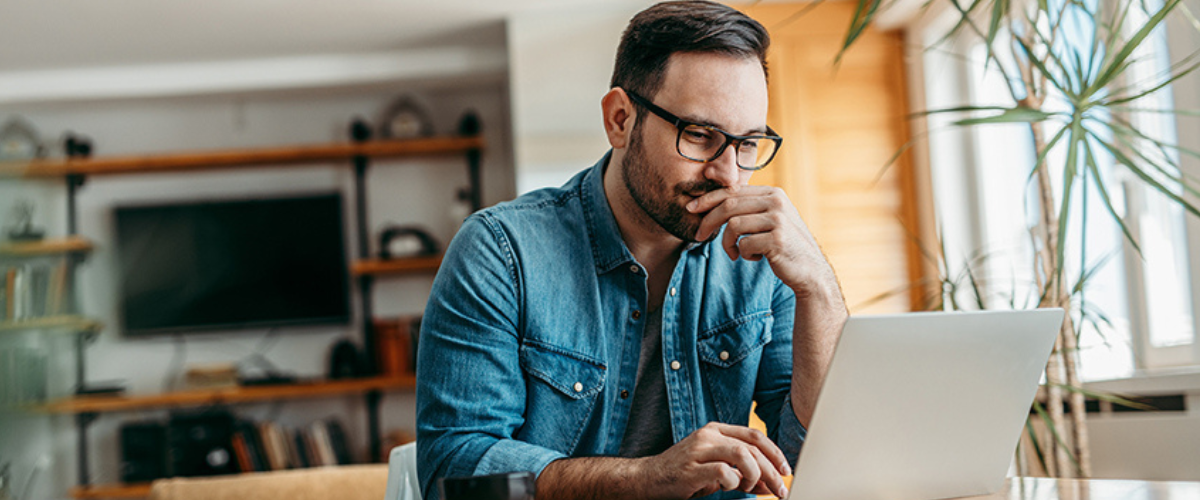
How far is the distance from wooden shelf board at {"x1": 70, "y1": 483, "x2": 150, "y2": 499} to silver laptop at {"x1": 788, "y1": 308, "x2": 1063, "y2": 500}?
171 inches

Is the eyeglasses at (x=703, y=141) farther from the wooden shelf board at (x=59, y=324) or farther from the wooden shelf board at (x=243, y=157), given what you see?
the wooden shelf board at (x=59, y=324)

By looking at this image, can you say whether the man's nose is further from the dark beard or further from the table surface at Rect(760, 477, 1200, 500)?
the table surface at Rect(760, 477, 1200, 500)

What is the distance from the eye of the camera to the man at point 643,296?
1214 millimetres

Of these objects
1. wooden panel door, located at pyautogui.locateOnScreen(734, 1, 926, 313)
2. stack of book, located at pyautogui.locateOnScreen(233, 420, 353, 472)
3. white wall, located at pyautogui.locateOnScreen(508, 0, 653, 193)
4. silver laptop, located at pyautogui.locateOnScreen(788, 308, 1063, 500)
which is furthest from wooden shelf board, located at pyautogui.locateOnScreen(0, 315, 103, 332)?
silver laptop, located at pyautogui.locateOnScreen(788, 308, 1063, 500)

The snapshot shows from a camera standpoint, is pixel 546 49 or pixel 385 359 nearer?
pixel 546 49

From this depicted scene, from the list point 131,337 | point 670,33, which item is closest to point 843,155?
point 670,33

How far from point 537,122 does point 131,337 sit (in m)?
2.42

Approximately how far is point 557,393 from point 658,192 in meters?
0.29

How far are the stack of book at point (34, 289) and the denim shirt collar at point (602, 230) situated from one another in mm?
4230

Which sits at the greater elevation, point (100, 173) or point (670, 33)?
point (100, 173)

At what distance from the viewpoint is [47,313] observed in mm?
4863

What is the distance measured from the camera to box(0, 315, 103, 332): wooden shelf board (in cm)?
468

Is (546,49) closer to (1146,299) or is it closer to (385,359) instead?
(385,359)

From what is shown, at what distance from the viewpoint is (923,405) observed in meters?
0.96
